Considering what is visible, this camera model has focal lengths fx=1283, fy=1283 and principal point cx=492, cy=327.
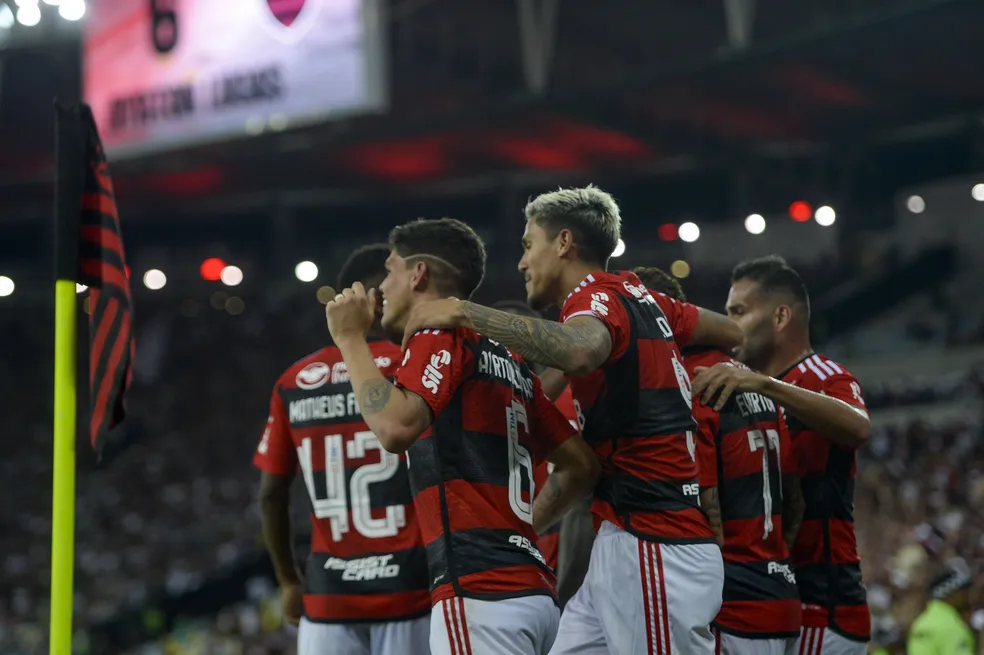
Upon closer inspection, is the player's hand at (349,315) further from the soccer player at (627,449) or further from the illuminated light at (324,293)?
the illuminated light at (324,293)

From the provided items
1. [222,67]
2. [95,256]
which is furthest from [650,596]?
[222,67]

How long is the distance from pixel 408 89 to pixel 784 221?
7.90 m

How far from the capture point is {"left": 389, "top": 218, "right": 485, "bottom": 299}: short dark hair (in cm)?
438

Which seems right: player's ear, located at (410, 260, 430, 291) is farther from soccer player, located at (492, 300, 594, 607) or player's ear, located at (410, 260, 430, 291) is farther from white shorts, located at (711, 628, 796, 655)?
white shorts, located at (711, 628, 796, 655)

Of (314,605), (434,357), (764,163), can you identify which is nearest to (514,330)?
(434,357)

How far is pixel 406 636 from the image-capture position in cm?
514

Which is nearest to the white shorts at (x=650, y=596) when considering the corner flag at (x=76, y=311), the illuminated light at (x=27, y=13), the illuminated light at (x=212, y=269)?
the corner flag at (x=76, y=311)

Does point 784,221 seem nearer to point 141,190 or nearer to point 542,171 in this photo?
point 542,171

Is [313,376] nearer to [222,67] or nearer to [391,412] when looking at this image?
[391,412]

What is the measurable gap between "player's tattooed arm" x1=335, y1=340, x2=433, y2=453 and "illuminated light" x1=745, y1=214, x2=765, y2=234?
22.3 meters

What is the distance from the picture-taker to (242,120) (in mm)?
14180

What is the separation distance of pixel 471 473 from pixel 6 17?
655 inches

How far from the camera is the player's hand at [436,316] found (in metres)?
4.06

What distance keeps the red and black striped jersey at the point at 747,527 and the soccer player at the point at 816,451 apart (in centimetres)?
31
